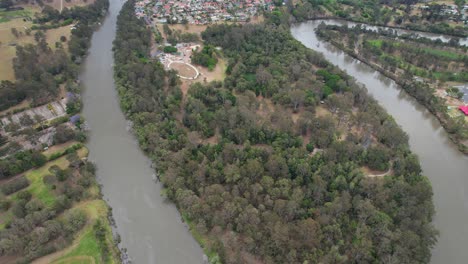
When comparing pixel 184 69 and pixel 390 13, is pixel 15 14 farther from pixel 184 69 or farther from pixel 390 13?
pixel 390 13

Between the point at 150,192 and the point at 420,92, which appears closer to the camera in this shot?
the point at 150,192

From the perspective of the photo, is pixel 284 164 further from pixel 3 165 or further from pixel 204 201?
pixel 3 165

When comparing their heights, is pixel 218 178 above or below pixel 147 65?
below

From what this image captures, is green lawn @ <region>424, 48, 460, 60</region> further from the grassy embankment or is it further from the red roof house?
the grassy embankment

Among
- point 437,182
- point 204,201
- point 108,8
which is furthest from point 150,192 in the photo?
point 108,8

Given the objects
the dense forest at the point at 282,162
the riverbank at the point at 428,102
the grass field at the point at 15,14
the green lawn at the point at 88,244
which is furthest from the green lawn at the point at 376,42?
the grass field at the point at 15,14

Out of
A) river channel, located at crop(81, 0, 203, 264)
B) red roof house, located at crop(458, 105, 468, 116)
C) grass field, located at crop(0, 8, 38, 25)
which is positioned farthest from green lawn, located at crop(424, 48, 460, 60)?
grass field, located at crop(0, 8, 38, 25)

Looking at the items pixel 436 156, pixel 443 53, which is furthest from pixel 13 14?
pixel 443 53

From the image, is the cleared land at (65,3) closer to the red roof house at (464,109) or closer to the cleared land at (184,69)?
the cleared land at (184,69)
